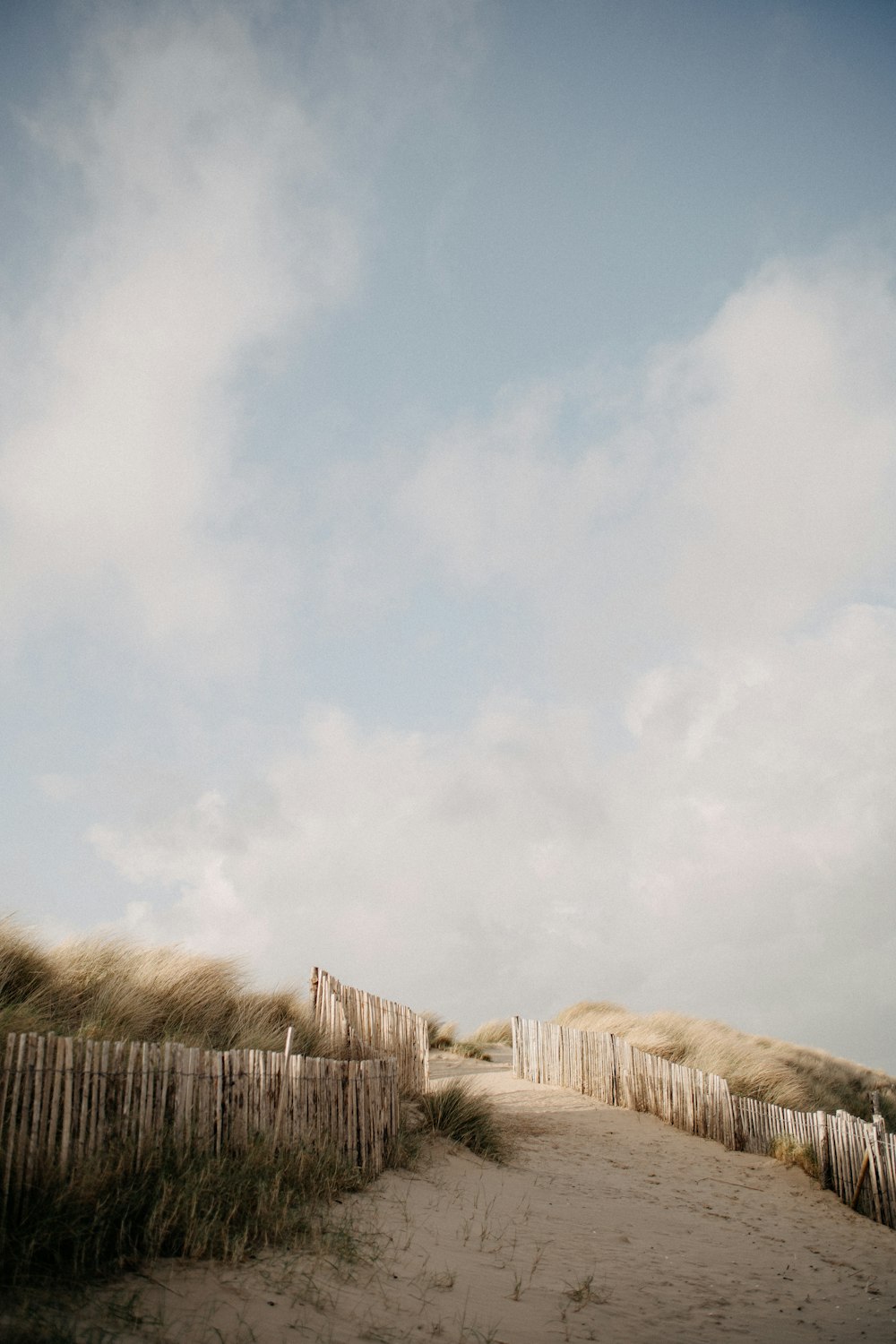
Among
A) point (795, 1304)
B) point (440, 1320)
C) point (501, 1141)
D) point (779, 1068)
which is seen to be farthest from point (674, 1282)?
point (779, 1068)

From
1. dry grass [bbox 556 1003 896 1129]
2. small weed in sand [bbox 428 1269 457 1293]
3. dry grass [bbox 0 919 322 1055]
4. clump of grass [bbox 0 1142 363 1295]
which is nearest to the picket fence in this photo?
dry grass [bbox 556 1003 896 1129]

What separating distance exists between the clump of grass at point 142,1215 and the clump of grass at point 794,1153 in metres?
7.38

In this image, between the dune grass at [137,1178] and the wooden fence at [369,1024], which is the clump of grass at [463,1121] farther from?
the dune grass at [137,1178]

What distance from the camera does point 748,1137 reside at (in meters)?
11.0

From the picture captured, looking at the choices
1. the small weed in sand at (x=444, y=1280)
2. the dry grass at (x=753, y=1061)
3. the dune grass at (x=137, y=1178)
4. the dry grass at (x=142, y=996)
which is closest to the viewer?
the dune grass at (x=137, y=1178)

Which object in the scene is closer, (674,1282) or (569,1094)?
(674,1282)

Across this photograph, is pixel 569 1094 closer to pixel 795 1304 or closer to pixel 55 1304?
pixel 795 1304

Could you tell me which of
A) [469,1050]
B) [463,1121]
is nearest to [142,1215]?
[463,1121]

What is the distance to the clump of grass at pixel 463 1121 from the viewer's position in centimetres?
855

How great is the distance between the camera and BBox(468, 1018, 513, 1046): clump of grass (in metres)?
19.7

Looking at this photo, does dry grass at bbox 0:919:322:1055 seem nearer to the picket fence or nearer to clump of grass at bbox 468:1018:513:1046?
the picket fence

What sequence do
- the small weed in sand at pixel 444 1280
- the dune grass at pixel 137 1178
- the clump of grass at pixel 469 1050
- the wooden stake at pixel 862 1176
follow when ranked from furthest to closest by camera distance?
the clump of grass at pixel 469 1050, the wooden stake at pixel 862 1176, the small weed in sand at pixel 444 1280, the dune grass at pixel 137 1178

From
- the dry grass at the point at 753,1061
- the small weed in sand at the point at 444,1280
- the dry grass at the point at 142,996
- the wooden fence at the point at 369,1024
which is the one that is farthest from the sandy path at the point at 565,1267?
the dry grass at the point at 753,1061

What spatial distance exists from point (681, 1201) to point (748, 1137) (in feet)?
10.4
